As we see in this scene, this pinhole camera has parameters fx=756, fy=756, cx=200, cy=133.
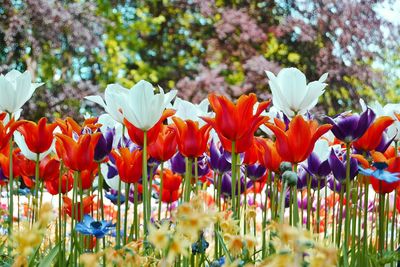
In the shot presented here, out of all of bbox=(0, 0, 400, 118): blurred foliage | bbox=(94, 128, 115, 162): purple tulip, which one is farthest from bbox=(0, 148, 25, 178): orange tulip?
bbox=(0, 0, 400, 118): blurred foliage

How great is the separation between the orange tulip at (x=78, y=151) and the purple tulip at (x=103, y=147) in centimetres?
10

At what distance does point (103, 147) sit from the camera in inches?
84.8

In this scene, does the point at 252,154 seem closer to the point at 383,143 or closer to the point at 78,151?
the point at 383,143

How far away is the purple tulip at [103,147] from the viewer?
2.15 metres

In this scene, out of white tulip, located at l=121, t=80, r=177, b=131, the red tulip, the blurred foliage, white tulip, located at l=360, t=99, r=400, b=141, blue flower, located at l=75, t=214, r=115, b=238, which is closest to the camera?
blue flower, located at l=75, t=214, r=115, b=238

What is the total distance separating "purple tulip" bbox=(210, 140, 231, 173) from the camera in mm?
2324

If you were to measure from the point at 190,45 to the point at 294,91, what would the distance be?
506 inches

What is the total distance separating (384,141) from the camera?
2244 millimetres

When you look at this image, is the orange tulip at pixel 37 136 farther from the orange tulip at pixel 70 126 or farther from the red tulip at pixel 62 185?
the red tulip at pixel 62 185

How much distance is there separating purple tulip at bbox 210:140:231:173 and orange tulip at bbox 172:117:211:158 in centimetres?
25

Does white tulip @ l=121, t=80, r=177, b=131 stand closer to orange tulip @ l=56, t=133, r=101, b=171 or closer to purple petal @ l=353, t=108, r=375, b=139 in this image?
orange tulip @ l=56, t=133, r=101, b=171

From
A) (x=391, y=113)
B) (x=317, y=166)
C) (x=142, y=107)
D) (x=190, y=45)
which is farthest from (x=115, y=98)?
(x=190, y=45)

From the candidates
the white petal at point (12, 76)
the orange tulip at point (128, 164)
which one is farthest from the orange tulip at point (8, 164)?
the orange tulip at point (128, 164)

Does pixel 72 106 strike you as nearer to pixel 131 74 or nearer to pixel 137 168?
pixel 131 74
